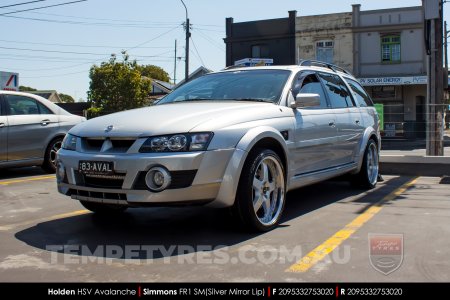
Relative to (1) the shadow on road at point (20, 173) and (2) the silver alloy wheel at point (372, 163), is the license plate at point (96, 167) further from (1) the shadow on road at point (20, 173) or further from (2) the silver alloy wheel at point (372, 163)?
(1) the shadow on road at point (20, 173)

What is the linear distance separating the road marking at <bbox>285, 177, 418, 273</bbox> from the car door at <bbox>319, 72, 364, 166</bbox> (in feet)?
2.38

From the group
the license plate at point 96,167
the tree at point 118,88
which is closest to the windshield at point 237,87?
the license plate at point 96,167

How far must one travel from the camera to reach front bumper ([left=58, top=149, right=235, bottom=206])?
12.9 ft

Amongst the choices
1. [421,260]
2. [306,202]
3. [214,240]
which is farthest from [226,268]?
[306,202]

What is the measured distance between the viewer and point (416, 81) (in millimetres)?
28125

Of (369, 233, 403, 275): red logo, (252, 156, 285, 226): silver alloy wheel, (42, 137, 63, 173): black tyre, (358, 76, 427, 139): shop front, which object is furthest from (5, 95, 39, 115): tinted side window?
(358, 76, 427, 139): shop front

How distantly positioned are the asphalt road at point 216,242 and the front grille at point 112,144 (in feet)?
2.57

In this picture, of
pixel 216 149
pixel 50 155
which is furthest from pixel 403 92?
pixel 216 149

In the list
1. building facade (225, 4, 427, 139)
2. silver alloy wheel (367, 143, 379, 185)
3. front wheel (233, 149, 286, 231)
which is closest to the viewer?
front wheel (233, 149, 286, 231)

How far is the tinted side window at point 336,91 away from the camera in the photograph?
620 cm

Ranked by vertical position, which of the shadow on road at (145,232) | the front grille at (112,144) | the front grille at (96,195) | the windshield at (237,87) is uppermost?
the windshield at (237,87)

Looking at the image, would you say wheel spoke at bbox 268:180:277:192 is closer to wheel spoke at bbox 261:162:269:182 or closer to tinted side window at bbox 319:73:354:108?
wheel spoke at bbox 261:162:269:182

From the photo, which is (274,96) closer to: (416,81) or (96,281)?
(96,281)

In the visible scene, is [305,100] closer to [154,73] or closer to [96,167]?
[96,167]
